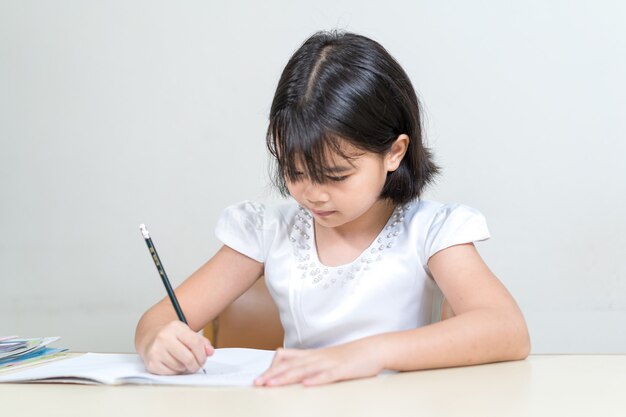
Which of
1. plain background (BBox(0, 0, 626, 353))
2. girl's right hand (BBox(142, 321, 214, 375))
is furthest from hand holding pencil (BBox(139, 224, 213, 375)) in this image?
plain background (BBox(0, 0, 626, 353))

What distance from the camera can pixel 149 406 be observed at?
0.82 meters

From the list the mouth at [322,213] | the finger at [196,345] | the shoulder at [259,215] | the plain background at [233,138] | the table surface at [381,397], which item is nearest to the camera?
the table surface at [381,397]

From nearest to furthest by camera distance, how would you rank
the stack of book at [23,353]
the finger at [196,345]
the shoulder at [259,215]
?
the finger at [196,345] → the stack of book at [23,353] → the shoulder at [259,215]

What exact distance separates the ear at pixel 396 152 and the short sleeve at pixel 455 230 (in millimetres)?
121

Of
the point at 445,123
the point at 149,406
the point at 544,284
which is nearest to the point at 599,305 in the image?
the point at 544,284

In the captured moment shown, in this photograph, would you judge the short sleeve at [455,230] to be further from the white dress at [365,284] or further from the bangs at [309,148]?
the bangs at [309,148]

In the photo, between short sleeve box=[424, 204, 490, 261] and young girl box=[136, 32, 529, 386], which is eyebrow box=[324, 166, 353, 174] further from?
short sleeve box=[424, 204, 490, 261]

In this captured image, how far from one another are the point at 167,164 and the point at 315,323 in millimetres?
1261

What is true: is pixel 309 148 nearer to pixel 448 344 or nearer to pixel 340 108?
pixel 340 108

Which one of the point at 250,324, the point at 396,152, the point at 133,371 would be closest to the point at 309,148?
the point at 396,152

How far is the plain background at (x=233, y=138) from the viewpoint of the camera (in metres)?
2.31

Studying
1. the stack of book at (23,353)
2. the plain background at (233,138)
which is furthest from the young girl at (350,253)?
the plain background at (233,138)

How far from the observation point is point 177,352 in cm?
103

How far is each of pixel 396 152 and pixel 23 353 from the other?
63 centimetres
